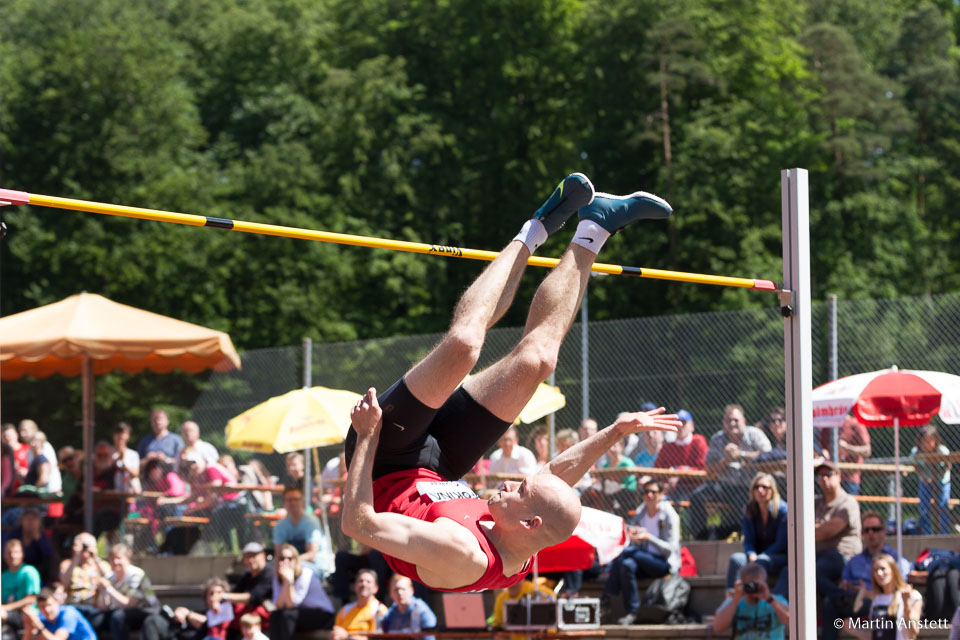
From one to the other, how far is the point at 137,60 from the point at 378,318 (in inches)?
219

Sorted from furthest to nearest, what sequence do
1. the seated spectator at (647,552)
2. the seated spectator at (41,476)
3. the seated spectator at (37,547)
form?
the seated spectator at (41,476) < the seated spectator at (37,547) < the seated spectator at (647,552)

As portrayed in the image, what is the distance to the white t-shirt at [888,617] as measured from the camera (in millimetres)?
6750

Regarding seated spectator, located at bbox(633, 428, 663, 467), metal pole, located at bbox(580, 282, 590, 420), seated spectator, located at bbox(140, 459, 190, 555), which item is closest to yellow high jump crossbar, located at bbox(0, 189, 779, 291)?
seated spectator, located at bbox(633, 428, 663, 467)

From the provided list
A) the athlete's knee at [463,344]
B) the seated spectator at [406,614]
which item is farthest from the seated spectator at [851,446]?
the athlete's knee at [463,344]

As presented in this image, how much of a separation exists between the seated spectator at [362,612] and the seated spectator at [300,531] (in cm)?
80

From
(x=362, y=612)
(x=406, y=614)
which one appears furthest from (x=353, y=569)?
(x=406, y=614)

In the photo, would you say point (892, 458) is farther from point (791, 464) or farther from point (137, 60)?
point (137, 60)

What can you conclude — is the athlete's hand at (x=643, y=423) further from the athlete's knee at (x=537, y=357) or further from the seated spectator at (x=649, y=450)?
the seated spectator at (x=649, y=450)

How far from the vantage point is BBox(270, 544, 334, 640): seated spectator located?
8211 mm

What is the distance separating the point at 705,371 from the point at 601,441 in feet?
15.0

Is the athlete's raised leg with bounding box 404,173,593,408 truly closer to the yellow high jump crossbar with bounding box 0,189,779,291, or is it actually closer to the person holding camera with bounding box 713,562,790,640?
the yellow high jump crossbar with bounding box 0,189,779,291

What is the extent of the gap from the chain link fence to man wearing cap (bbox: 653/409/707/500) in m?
0.02

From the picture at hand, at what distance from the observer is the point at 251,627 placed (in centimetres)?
803

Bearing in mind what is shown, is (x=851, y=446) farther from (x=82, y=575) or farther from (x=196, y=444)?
(x=82, y=575)
